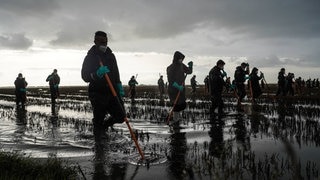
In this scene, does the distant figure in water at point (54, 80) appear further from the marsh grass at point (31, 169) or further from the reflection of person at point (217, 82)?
the marsh grass at point (31, 169)

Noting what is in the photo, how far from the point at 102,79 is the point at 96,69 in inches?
10.6

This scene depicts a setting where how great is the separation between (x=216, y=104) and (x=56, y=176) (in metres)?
9.20

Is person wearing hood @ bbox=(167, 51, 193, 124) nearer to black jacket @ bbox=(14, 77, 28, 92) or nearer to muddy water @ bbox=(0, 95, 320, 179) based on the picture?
muddy water @ bbox=(0, 95, 320, 179)

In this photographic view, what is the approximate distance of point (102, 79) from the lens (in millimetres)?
6738

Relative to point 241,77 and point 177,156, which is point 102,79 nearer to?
point 177,156

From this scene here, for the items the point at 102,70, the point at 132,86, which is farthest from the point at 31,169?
the point at 132,86

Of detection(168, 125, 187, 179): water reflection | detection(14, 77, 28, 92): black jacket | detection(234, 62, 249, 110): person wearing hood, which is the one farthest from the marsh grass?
detection(14, 77, 28, 92): black jacket

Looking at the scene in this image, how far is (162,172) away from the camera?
4996 millimetres

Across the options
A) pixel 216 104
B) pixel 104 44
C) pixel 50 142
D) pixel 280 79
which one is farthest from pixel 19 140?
pixel 280 79

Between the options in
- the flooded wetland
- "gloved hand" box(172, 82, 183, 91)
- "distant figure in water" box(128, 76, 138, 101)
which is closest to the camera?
the flooded wetland

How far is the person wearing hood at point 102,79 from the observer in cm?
658

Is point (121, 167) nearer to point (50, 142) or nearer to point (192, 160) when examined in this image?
point (192, 160)

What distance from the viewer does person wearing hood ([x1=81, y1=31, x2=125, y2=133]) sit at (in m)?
6.58

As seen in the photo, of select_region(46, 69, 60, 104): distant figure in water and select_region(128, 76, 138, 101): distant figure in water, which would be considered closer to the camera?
select_region(46, 69, 60, 104): distant figure in water
